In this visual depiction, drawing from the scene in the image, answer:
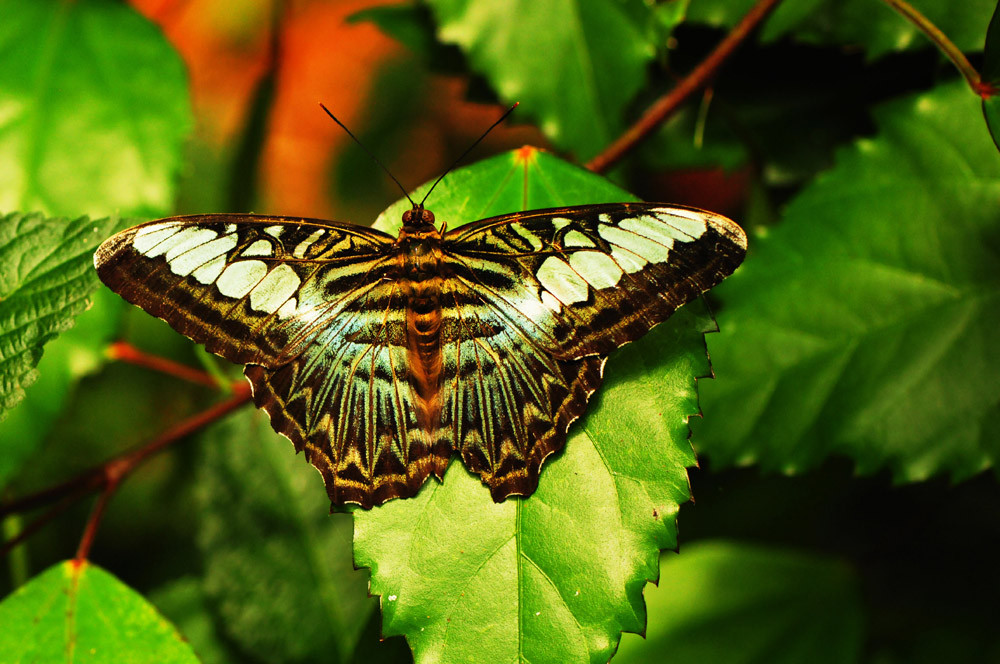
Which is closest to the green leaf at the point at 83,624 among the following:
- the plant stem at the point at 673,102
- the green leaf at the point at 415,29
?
the plant stem at the point at 673,102

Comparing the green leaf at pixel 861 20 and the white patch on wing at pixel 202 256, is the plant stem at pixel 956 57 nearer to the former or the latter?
the green leaf at pixel 861 20

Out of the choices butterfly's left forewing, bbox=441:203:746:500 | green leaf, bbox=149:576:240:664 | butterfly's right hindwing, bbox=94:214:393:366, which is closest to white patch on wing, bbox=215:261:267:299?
butterfly's right hindwing, bbox=94:214:393:366

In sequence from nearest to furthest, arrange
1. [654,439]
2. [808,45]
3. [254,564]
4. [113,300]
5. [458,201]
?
[654,439]
[458,201]
[113,300]
[808,45]
[254,564]

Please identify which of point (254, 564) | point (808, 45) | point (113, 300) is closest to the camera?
point (113, 300)

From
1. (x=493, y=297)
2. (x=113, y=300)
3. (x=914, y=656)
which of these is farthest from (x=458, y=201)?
(x=914, y=656)

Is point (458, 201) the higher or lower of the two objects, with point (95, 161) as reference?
lower

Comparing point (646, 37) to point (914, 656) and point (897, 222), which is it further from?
point (914, 656)

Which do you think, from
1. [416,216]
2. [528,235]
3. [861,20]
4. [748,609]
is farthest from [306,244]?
[748,609]
